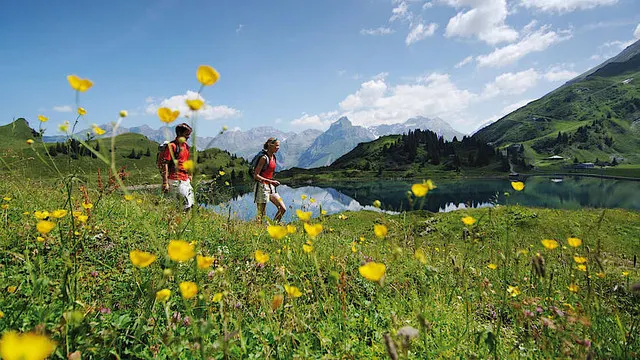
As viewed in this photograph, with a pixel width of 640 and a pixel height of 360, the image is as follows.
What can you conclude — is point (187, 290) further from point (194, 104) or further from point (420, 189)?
point (420, 189)

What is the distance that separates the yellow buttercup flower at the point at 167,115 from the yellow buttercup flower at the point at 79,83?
0.43 m

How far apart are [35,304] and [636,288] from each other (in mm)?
4165

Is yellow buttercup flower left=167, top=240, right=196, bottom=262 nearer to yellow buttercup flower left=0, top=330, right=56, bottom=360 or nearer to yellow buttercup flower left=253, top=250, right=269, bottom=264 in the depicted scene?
yellow buttercup flower left=0, top=330, right=56, bottom=360

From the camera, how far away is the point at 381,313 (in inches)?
125

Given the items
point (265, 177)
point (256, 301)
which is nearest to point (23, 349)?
point (256, 301)

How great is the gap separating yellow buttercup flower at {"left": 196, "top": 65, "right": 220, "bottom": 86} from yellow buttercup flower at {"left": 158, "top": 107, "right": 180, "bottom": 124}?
10.2 inches

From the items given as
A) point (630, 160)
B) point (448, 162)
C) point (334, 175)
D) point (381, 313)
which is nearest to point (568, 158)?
point (630, 160)

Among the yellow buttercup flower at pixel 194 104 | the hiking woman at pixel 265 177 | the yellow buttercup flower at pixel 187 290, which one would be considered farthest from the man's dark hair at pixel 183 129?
the yellow buttercup flower at pixel 187 290

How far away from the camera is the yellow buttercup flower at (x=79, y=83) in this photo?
171cm

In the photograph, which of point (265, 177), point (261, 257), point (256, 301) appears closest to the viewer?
point (261, 257)

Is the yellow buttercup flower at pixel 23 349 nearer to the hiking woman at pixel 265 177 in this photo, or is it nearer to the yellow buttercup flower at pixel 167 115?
the yellow buttercup flower at pixel 167 115

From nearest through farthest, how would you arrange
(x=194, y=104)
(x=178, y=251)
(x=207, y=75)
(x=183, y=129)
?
1. (x=178, y=251)
2. (x=194, y=104)
3. (x=207, y=75)
4. (x=183, y=129)

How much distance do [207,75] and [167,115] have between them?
0.36 metres

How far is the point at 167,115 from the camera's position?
180 cm
